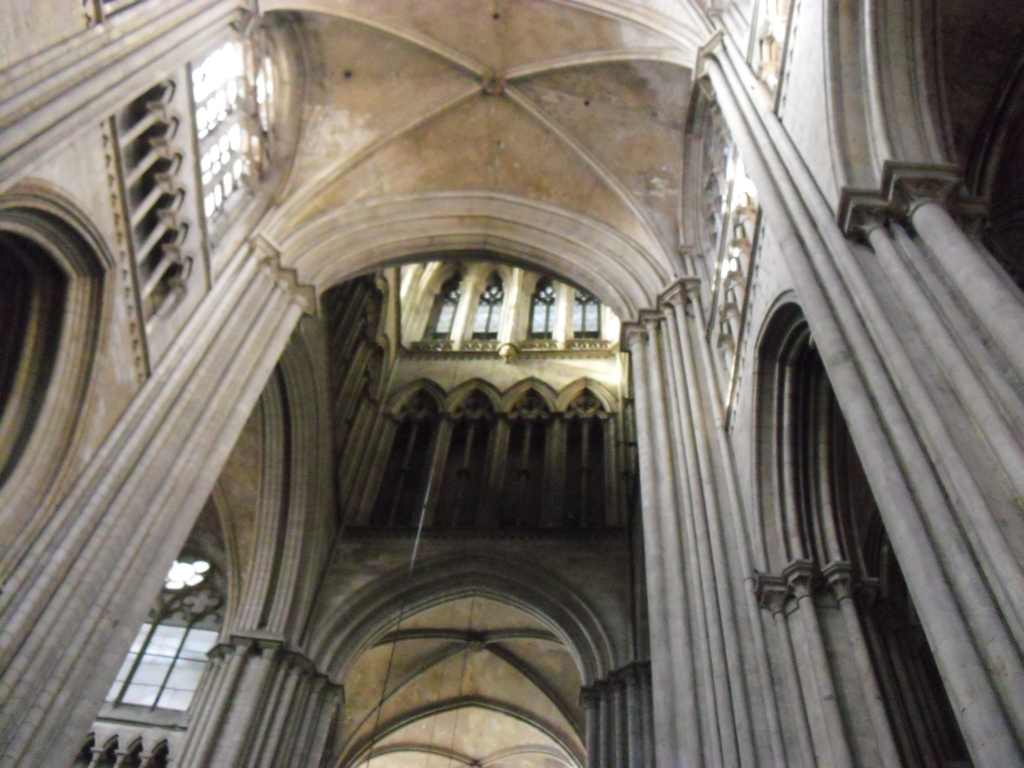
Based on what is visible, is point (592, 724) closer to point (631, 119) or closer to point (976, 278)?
point (631, 119)

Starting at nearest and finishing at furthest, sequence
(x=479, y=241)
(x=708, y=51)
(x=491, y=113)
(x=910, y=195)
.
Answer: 1. (x=910, y=195)
2. (x=708, y=51)
3. (x=491, y=113)
4. (x=479, y=241)

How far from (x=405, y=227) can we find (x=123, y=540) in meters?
7.23

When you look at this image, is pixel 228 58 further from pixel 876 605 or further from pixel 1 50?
pixel 876 605

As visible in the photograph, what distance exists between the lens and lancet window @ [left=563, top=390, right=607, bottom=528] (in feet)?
49.6

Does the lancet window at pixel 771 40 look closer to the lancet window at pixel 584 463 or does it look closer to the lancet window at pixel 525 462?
the lancet window at pixel 584 463

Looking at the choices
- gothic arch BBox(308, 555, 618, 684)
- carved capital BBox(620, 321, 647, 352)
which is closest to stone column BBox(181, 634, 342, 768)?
gothic arch BBox(308, 555, 618, 684)

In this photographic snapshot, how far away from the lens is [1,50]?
6.09 meters

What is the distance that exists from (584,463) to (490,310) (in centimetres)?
532

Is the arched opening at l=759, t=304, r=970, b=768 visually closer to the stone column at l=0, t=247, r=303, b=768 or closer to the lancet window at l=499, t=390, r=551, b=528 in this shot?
the stone column at l=0, t=247, r=303, b=768

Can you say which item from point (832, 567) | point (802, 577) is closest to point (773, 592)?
point (802, 577)

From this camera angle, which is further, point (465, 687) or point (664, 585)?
point (465, 687)

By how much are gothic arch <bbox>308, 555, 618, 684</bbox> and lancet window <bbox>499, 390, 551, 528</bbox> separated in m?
1.25

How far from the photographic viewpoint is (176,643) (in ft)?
45.6

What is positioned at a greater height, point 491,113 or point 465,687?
point 491,113
